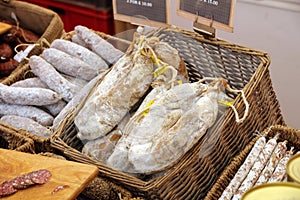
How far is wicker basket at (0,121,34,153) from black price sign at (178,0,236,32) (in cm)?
78

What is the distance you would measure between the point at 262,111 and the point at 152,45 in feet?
1.56

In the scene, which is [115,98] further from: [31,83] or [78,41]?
[78,41]

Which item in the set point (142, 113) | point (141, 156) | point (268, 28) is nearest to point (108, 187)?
point (141, 156)

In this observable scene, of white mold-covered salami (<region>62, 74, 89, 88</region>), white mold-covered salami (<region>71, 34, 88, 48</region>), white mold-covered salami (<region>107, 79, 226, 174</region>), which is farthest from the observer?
white mold-covered salami (<region>71, 34, 88, 48</region>)

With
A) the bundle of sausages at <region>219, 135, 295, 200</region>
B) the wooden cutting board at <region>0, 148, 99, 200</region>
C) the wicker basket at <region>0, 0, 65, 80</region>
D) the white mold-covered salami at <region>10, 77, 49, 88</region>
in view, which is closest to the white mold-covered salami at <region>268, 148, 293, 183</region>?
the bundle of sausages at <region>219, 135, 295, 200</region>

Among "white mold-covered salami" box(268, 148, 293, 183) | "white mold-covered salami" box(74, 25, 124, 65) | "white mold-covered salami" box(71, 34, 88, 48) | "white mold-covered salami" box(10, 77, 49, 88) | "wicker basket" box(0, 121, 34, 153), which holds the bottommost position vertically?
"wicker basket" box(0, 121, 34, 153)

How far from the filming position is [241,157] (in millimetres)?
1615

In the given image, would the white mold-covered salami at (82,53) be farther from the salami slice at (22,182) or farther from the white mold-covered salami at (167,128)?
the salami slice at (22,182)

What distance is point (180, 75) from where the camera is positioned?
1840 mm

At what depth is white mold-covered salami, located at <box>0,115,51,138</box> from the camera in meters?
1.99

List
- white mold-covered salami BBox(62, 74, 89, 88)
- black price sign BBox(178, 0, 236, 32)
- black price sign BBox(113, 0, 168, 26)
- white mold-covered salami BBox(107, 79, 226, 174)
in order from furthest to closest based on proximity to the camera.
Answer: white mold-covered salami BBox(62, 74, 89, 88) → black price sign BBox(113, 0, 168, 26) → black price sign BBox(178, 0, 236, 32) → white mold-covered salami BBox(107, 79, 226, 174)

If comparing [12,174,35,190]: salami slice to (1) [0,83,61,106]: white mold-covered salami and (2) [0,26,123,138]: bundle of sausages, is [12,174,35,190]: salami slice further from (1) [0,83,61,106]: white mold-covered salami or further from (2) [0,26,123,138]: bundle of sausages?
(1) [0,83,61,106]: white mold-covered salami

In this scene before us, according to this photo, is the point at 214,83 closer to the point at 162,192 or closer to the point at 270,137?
the point at 270,137

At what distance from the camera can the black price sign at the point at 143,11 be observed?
1945mm
